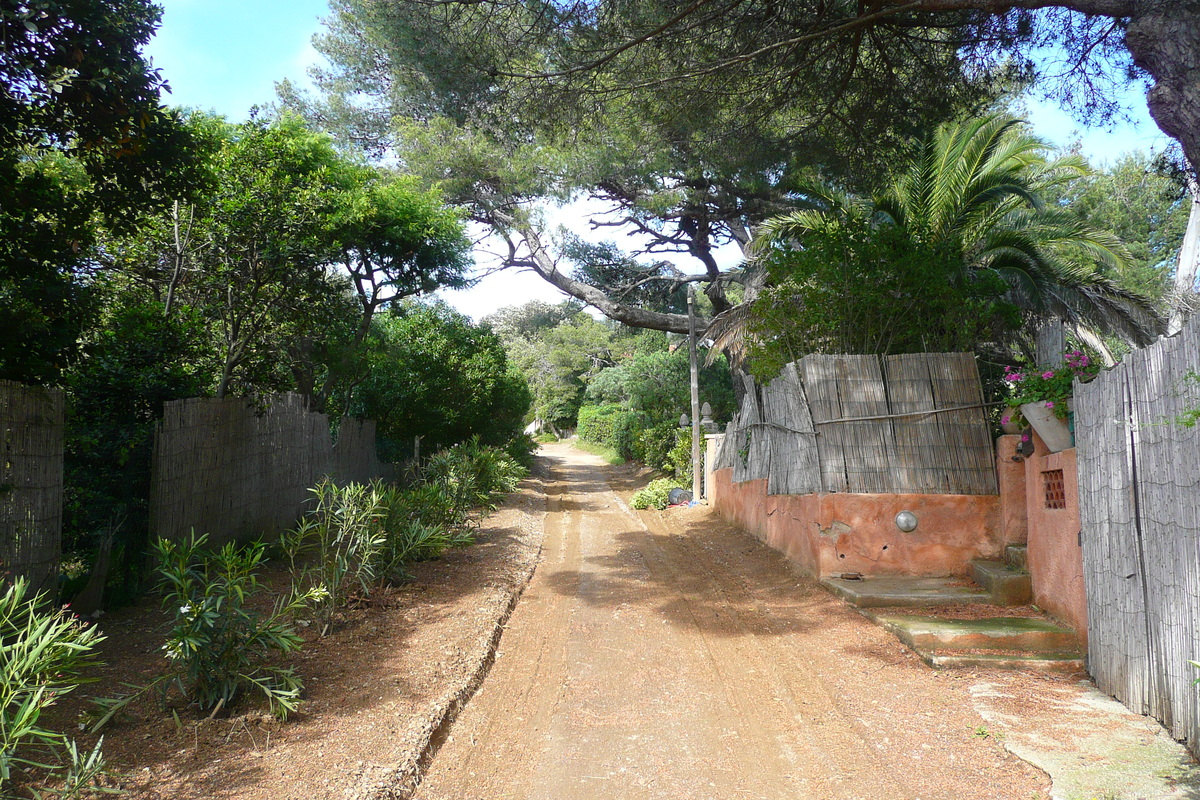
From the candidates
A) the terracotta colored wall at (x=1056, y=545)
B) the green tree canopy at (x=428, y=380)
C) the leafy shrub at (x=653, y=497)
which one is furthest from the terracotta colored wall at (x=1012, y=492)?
the green tree canopy at (x=428, y=380)

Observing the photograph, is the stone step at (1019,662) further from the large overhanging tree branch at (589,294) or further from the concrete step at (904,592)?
the large overhanging tree branch at (589,294)

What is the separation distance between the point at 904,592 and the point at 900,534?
2.84 feet

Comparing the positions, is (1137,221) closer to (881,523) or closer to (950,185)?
(950,185)

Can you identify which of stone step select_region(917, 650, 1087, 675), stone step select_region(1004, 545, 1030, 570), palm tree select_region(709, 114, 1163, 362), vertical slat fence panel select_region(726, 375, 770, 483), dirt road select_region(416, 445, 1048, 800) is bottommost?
dirt road select_region(416, 445, 1048, 800)

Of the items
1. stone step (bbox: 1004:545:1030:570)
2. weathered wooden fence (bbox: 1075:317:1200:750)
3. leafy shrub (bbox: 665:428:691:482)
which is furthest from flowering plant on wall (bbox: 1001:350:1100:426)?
leafy shrub (bbox: 665:428:691:482)

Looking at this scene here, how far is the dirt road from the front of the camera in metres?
3.58

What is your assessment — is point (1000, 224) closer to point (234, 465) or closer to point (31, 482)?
point (234, 465)

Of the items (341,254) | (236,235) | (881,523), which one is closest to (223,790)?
(881,523)

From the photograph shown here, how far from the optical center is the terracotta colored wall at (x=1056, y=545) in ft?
17.0

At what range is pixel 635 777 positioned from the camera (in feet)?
11.9

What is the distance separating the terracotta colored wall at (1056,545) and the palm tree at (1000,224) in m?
4.94

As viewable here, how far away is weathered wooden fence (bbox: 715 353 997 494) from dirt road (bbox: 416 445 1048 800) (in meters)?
1.32

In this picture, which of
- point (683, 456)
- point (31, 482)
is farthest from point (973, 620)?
point (683, 456)

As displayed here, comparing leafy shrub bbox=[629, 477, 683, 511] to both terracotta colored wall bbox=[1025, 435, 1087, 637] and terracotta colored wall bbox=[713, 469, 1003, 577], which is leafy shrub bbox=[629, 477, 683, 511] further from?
terracotta colored wall bbox=[1025, 435, 1087, 637]
